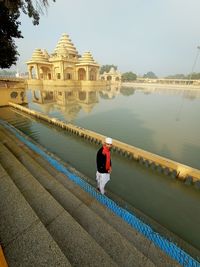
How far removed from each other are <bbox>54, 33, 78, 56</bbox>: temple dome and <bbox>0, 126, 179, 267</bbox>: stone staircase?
45533 mm

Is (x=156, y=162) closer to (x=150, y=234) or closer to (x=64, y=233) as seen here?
(x=150, y=234)

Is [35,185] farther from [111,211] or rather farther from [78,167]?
[78,167]

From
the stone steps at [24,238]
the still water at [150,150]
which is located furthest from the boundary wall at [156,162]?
the stone steps at [24,238]

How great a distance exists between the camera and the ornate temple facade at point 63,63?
132 ft

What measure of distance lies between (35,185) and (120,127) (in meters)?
8.12

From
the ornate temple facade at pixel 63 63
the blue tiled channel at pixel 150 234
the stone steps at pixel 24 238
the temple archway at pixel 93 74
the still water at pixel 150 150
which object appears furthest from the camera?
the temple archway at pixel 93 74

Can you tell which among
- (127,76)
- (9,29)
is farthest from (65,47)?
(127,76)

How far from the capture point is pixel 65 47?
1700 inches

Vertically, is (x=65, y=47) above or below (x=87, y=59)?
above

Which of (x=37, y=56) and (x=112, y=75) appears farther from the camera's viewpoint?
(x=112, y=75)

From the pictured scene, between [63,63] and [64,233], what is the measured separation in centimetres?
4360

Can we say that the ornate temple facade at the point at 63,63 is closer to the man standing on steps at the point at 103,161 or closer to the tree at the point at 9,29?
the tree at the point at 9,29

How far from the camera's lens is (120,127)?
35.3 ft

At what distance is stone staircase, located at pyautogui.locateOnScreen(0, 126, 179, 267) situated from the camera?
184 cm
